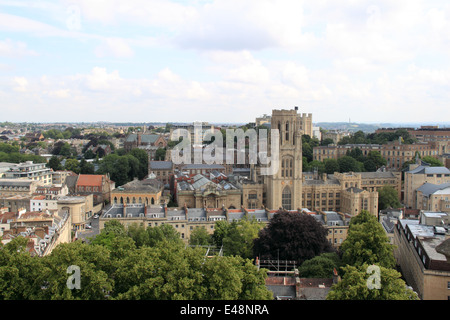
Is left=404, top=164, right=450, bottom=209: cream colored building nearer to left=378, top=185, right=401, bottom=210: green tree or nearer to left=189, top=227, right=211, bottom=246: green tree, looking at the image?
left=378, top=185, right=401, bottom=210: green tree

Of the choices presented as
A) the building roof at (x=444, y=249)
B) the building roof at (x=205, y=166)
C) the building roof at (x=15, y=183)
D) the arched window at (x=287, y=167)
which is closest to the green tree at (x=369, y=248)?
the building roof at (x=444, y=249)

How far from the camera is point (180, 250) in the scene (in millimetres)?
27172

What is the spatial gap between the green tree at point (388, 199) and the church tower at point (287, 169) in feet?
43.1

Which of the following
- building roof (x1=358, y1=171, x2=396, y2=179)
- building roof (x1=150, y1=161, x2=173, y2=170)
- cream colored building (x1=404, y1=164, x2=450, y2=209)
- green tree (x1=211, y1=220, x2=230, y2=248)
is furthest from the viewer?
building roof (x1=150, y1=161, x2=173, y2=170)

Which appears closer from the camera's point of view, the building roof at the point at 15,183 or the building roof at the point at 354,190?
the building roof at the point at 354,190

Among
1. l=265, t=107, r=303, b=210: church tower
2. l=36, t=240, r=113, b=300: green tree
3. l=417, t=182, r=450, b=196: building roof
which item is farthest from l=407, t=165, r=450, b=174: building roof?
l=36, t=240, r=113, b=300: green tree

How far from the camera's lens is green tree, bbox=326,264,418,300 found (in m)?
22.2

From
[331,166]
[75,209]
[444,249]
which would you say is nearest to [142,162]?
[75,209]

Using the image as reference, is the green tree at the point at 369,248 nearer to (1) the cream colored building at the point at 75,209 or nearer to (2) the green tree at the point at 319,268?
(2) the green tree at the point at 319,268

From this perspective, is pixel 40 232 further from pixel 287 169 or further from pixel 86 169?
pixel 86 169

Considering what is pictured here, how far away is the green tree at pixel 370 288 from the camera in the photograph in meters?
22.2

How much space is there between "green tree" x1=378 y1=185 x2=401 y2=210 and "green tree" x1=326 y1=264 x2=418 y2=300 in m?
43.0

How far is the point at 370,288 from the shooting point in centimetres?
2247

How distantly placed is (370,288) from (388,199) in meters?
45.0
